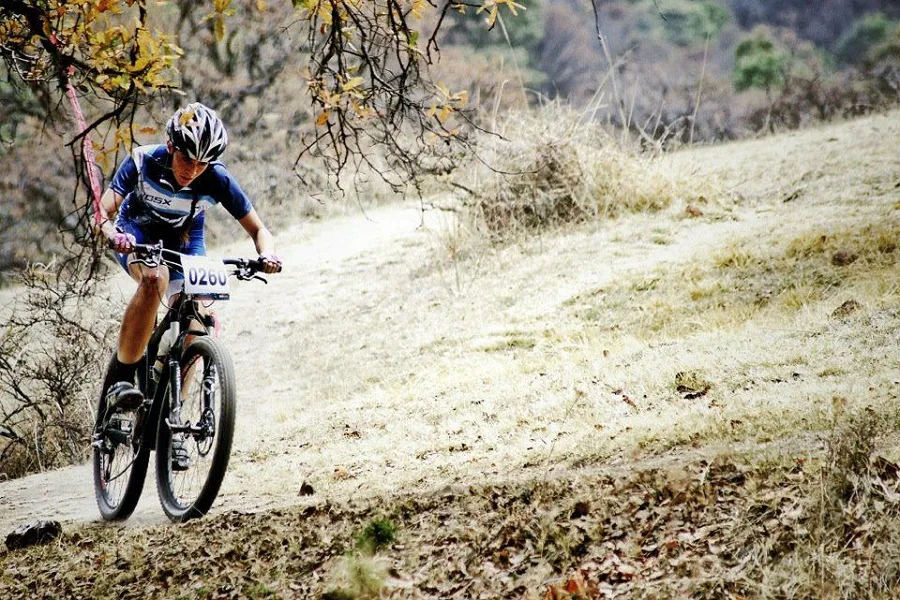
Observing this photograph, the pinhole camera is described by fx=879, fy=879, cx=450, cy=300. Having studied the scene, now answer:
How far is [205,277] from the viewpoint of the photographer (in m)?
4.31

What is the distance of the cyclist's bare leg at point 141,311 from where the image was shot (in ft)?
14.9

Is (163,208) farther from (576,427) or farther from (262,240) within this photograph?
(576,427)

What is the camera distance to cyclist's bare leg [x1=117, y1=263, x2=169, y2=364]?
4543mm

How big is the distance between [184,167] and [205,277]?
0.75 metres

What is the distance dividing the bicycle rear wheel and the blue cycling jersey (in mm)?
890

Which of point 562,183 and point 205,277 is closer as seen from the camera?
point 205,277

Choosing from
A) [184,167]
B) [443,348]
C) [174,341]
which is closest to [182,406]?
[174,341]

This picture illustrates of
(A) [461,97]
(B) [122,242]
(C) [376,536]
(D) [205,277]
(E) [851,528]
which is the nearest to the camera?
(E) [851,528]

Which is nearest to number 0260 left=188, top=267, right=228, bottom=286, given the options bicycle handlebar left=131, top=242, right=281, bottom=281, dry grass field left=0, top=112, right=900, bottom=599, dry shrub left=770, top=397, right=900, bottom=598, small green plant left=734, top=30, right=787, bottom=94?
bicycle handlebar left=131, top=242, right=281, bottom=281

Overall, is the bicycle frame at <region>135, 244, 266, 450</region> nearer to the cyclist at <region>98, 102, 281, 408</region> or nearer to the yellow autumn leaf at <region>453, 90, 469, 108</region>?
the cyclist at <region>98, 102, 281, 408</region>

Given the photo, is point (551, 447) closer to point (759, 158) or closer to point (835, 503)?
point (835, 503)

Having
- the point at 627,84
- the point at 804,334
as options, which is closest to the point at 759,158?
the point at 804,334

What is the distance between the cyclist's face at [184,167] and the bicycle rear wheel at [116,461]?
3.85ft

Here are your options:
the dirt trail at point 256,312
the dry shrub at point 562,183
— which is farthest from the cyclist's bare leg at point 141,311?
the dry shrub at point 562,183
